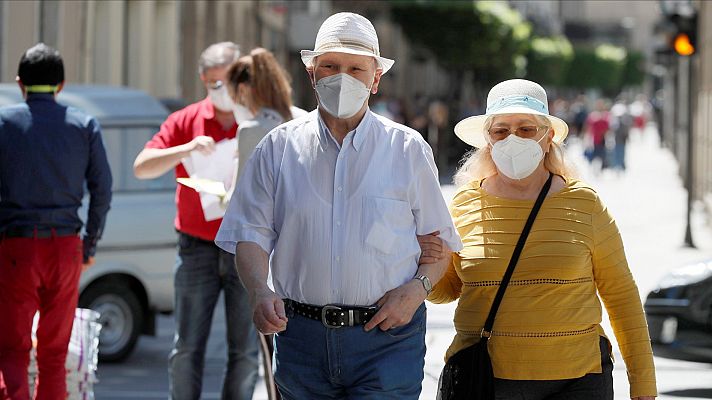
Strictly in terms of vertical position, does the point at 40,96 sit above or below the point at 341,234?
above

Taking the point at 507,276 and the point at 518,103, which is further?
the point at 518,103

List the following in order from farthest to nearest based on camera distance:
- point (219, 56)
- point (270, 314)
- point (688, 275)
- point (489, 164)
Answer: point (688, 275) < point (219, 56) < point (489, 164) < point (270, 314)

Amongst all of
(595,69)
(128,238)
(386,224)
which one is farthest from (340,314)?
(595,69)

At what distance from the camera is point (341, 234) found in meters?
Answer: 4.75

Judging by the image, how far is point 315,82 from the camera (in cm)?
486

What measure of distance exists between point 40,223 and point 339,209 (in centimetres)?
269

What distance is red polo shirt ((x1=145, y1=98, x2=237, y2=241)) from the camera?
7.39 meters

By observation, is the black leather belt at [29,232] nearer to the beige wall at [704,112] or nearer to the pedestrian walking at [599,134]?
the beige wall at [704,112]

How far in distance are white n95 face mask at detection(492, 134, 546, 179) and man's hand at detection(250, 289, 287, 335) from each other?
0.87m

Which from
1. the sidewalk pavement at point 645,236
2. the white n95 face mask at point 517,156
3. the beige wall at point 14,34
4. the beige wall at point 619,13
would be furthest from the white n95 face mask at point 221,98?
the beige wall at point 619,13

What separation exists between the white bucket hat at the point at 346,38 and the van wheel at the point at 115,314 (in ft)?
21.8

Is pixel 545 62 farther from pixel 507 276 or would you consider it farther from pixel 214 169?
pixel 507 276

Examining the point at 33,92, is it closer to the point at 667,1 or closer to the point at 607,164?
the point at 667,1

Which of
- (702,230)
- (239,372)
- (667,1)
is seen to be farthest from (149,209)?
(667,1)
